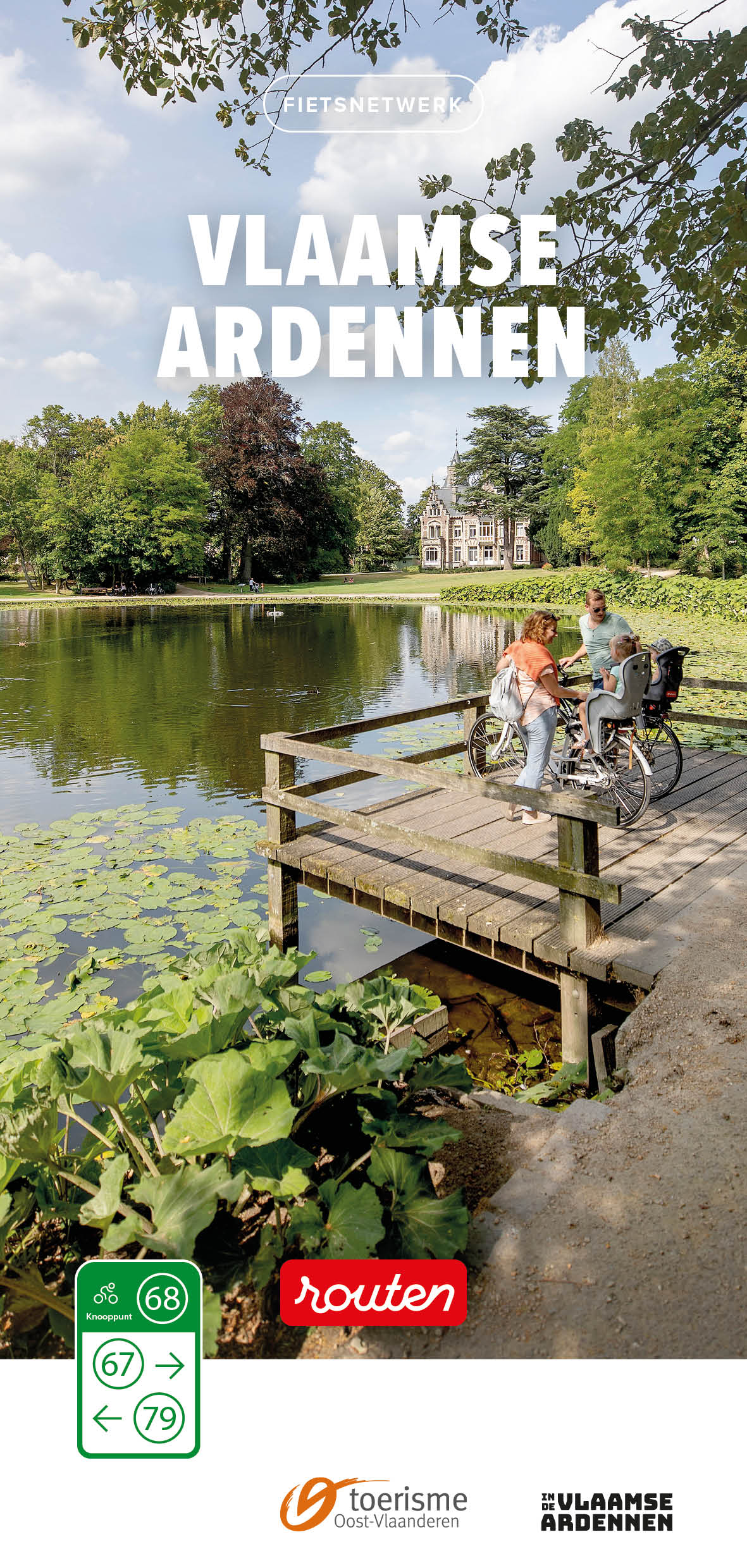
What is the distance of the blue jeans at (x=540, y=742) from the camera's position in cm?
574

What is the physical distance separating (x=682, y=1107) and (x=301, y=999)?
1323mm

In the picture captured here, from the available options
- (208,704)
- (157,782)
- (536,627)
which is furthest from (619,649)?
(208,704)

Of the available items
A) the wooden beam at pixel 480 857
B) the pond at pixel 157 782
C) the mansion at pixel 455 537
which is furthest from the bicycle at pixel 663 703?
the mansion at pixel 455 537

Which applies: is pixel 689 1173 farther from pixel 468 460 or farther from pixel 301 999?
pixel 468 460

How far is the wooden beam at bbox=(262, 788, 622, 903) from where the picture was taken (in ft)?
12.5

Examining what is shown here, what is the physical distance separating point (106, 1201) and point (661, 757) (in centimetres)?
656

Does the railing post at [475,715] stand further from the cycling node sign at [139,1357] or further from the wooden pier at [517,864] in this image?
the cycling node sign at [139,1357]

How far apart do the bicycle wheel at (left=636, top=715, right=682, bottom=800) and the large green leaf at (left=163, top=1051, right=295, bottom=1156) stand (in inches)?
177

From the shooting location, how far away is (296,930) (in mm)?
6094
